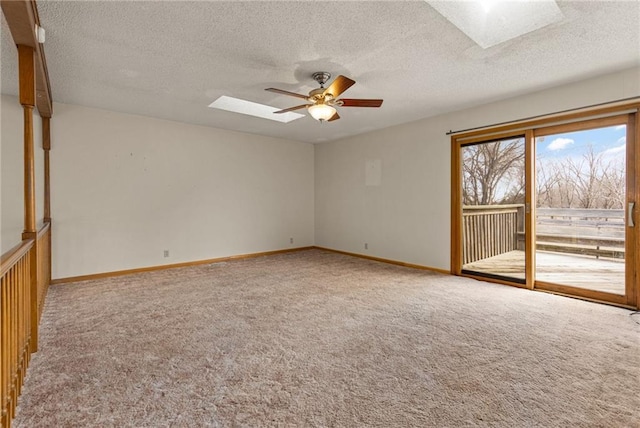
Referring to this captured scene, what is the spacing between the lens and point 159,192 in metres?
4.92

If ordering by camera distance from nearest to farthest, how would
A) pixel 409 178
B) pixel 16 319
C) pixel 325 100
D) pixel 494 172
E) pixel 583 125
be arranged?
1. pixel 16 319
2. pixel 325 100
3. pixel 583 125
4. pixel 494 172
5. pixel 409 178

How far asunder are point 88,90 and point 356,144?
4.28 m

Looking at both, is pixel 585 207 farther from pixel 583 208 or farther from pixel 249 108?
pixel 249 108

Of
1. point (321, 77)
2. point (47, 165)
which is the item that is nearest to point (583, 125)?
point (321, 77)

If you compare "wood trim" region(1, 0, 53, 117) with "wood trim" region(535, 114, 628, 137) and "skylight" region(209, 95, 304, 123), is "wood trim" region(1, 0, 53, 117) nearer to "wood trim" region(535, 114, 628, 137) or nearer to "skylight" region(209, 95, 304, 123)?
"skylight" region(209, 95, 304, 123)

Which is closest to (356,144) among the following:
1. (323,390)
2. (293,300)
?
(293,300)

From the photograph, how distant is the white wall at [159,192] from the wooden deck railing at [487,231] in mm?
3471

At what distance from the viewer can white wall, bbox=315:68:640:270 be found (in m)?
3.61

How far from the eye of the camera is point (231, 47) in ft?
8.66

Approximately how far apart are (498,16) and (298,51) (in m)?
1.57

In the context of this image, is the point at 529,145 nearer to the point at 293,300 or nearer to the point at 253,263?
the point at 293,300

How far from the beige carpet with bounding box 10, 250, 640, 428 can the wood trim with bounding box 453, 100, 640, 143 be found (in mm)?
2077

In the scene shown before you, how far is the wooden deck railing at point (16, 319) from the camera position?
1.48 meters

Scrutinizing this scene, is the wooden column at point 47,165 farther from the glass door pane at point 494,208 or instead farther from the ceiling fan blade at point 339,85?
the glass door pane at point 494,208
